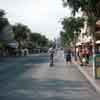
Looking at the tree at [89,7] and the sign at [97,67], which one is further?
the tree at [89,7]

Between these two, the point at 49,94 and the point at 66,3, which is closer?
the point at 49,94

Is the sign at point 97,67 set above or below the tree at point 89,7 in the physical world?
below

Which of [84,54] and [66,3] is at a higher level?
[66,3]

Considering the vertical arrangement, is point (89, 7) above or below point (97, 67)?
above

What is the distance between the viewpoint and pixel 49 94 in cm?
1262

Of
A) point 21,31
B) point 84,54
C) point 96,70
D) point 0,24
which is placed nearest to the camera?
point 96,70

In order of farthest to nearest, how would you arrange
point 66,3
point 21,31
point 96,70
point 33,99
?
point 21,31 < point 66,3 < point 96,70 < point 33,99

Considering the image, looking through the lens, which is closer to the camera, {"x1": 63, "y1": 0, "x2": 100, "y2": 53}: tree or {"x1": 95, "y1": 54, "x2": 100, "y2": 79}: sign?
{"x1": 95, "y1": 54, "x2": 100, "y2": 79}: sign

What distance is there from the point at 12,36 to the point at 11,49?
610cm

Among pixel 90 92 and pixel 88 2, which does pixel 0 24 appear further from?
pixel 90 92

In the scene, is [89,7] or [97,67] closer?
[97,67]

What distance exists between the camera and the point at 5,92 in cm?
1328

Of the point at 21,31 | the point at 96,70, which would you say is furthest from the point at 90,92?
the point at 21,31

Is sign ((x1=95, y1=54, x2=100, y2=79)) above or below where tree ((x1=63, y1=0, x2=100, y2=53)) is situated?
below
